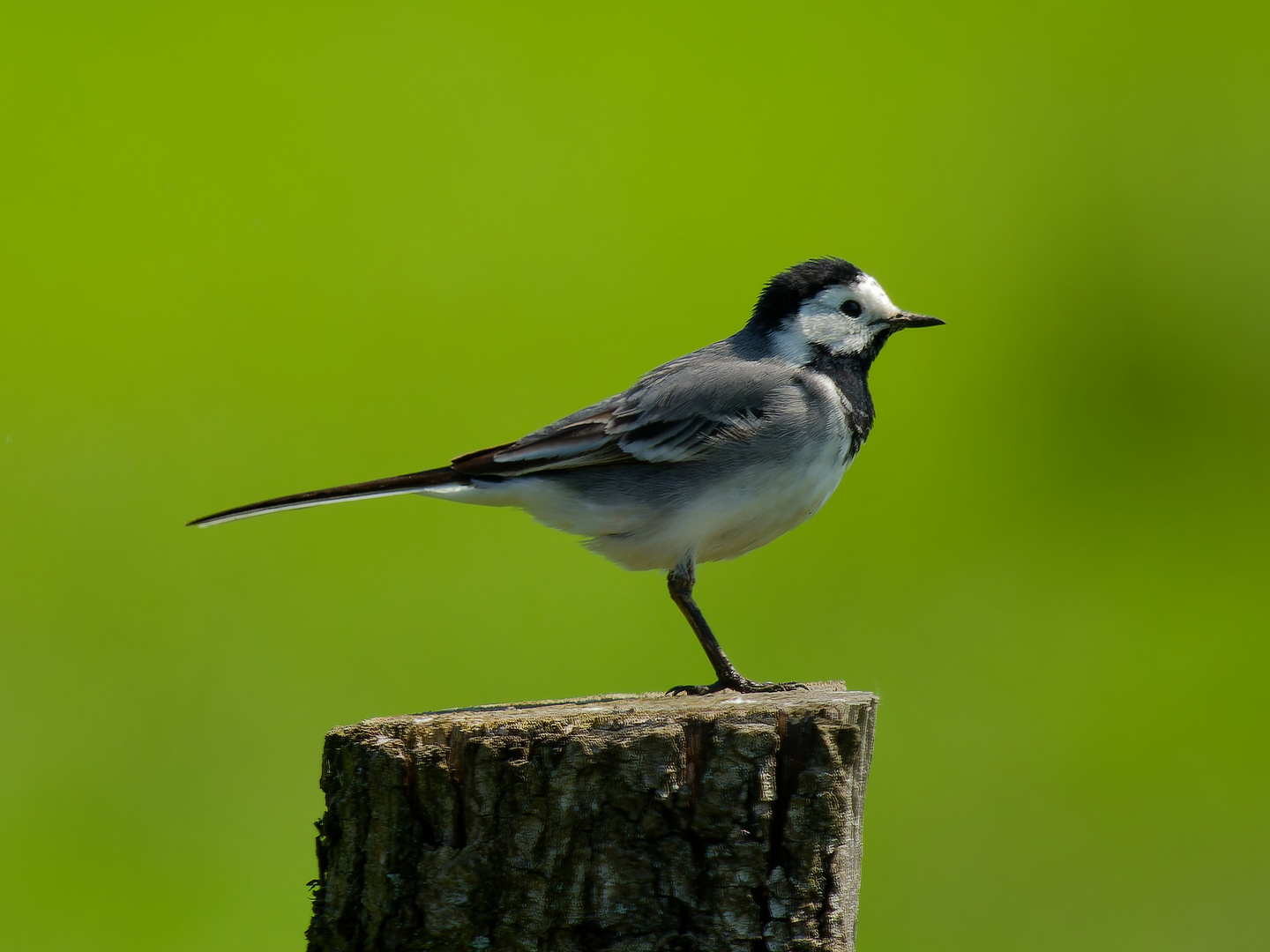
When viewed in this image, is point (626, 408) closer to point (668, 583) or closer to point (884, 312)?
point (668, 583)

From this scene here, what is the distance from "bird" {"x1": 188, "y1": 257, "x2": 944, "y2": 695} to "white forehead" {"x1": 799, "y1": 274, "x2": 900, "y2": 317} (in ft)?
1.01

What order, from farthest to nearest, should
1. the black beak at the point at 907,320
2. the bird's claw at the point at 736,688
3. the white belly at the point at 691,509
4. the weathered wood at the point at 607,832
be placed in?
1. the black beak at the point at 907,320
2. the white belly at the point at 691,509
3. the bird's claw at the point at 736,688
4. the weathered wood at the point at 607,832

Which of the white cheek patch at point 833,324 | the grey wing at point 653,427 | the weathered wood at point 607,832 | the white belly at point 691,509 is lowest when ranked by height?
the weathered wood at point 607,832

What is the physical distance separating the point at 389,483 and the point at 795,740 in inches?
93.0

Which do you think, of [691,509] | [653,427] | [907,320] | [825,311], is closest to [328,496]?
[653,427]

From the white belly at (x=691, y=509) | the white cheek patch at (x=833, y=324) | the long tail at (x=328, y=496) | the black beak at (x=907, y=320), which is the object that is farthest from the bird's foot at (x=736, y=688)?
the black beak at (x=907, y=320)

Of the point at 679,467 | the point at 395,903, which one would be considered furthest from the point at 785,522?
the point at 395,903

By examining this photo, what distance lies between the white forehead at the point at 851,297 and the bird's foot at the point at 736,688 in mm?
1795

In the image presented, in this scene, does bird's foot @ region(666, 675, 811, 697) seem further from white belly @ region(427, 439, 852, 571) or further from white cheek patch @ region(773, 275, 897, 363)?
white cheek patch @ region(773, 275, 897, 363)

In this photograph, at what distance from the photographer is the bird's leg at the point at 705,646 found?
4.86 metres

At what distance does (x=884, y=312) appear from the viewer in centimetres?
587

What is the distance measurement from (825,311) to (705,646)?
166cm

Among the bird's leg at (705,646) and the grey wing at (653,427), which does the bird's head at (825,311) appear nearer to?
the grey wing at (653,427)

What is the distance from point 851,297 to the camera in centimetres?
581
